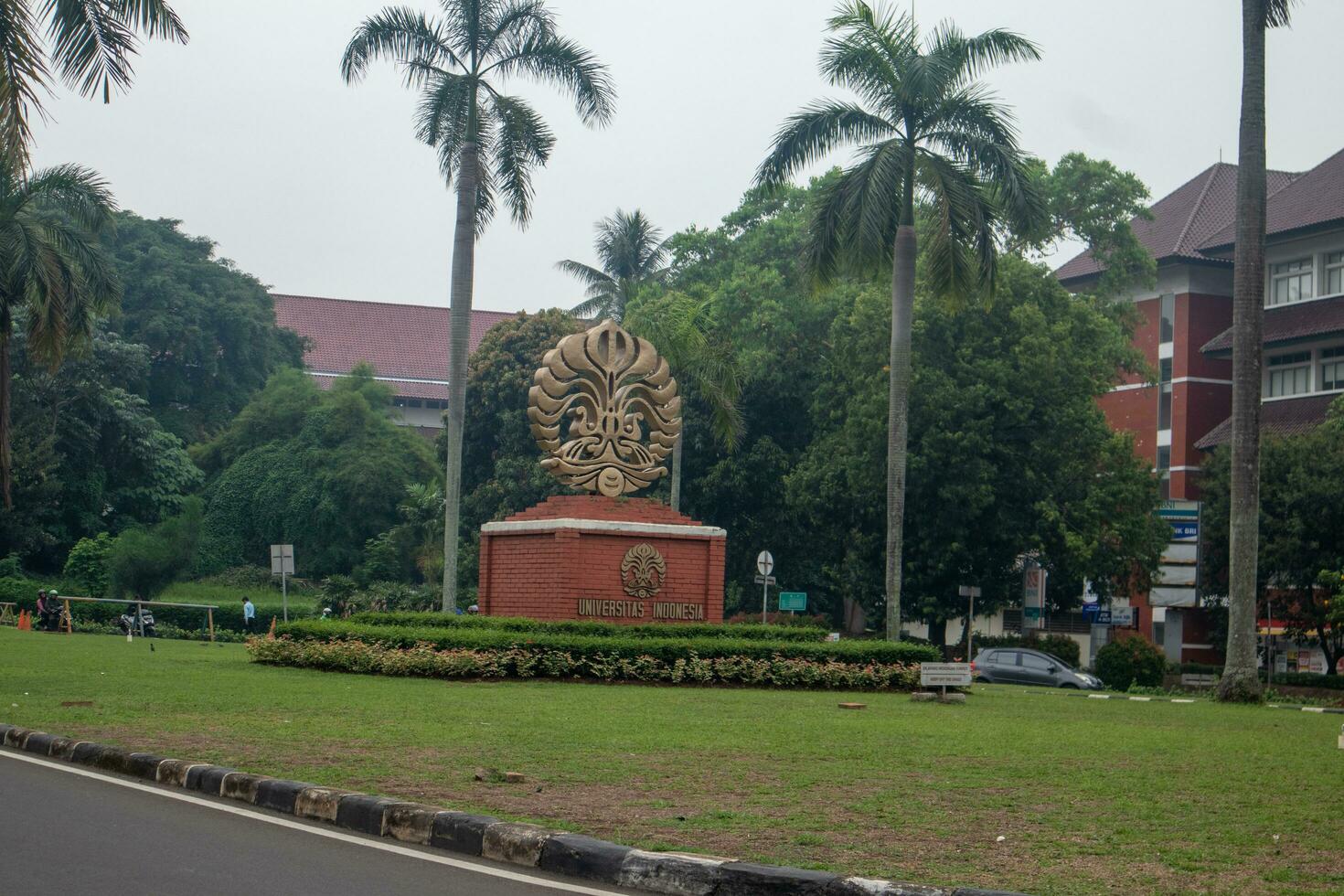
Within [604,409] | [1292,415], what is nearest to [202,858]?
[604,409]

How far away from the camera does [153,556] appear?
46000 mm

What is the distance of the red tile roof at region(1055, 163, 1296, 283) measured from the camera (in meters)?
53.3

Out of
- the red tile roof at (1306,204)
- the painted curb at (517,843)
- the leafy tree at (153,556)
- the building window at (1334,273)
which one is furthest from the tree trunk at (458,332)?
the building window at (1334,273)

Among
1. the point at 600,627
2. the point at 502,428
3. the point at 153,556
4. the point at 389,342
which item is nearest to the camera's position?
the point at 600,627

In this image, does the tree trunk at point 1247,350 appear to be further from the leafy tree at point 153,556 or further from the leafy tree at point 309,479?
the leafy tree at point 309,479

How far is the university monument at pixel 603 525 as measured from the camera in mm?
24000

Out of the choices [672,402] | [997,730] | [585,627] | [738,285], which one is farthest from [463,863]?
[738,285]

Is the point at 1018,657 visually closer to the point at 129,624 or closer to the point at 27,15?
the point at 129,624

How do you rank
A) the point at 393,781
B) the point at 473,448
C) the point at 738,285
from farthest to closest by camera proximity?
the point at 473,448 < the point at 738,285 < the point at 393,781

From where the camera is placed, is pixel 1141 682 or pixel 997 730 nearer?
pixel 997 730

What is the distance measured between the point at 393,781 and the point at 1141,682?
1150 inches

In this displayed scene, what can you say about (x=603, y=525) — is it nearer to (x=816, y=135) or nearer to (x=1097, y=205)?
(x=816, y=135)

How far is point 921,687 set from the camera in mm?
23125

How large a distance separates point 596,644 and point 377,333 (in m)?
62.4
